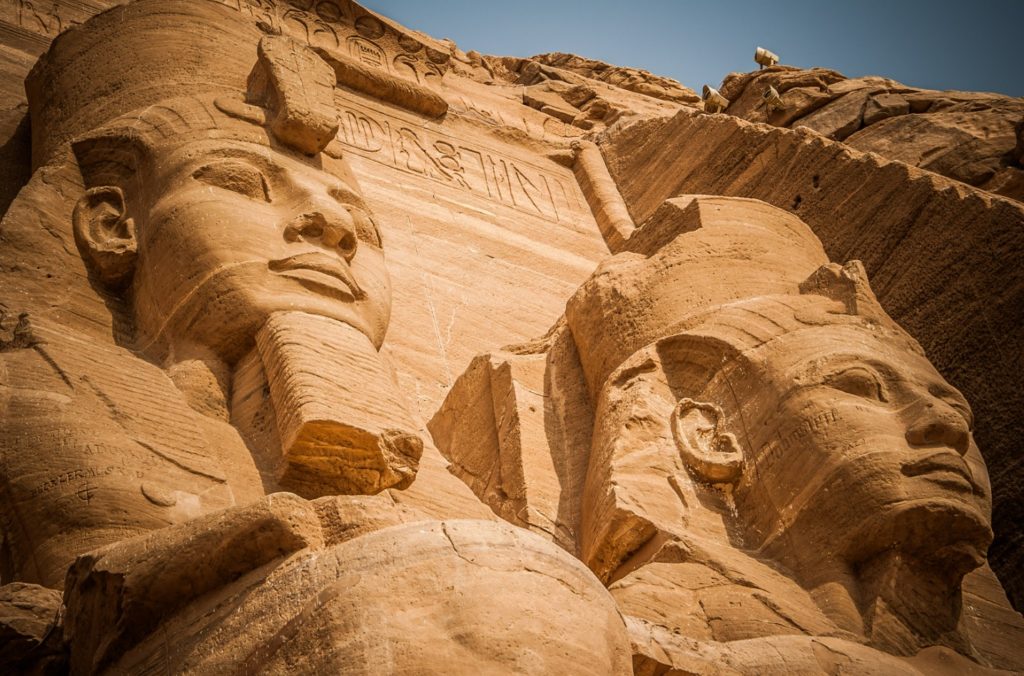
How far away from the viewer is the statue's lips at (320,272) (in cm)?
357

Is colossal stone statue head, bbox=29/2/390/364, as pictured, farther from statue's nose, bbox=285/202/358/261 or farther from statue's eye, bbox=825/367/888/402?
statue's eye, bbox=825/367/888/402

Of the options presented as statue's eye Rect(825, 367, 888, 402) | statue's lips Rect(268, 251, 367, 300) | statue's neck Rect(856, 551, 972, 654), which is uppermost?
statue's lips Rect(268, 251, 367, 300)

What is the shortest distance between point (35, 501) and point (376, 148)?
14.4 ft

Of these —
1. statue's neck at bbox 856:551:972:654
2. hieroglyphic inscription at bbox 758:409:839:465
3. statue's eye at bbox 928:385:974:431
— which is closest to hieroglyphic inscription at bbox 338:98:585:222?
hieroglyphic inscription at bbox 758:409:839:465

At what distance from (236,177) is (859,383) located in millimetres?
2271

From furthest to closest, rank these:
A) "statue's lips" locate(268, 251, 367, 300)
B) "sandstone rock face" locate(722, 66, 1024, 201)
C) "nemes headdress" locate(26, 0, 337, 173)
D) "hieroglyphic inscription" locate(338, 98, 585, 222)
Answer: "sandstone rock face" locate(722, 66, 1024, 201) → "hieroglyphic inscription" locate(338, 98, 585, 222) → "nemes headdress" locate(26, 0, 337, 173) → "statue's lips" locate(268, 251, 367, 300)

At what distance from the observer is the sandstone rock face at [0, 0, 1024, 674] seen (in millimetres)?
2213

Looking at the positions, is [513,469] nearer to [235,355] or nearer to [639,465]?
[639,465]

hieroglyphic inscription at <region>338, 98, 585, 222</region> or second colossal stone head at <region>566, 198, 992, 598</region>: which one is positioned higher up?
hieroglyphic inscription at <region>338, 98, 585, 222</region>

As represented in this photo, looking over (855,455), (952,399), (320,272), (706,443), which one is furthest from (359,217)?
(952,399)

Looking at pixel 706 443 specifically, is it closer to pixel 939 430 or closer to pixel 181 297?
pixel 939 430

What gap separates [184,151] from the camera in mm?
3961

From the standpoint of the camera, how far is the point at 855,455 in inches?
135

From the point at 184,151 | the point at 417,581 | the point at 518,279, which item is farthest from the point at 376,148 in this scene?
the point at 417,581
